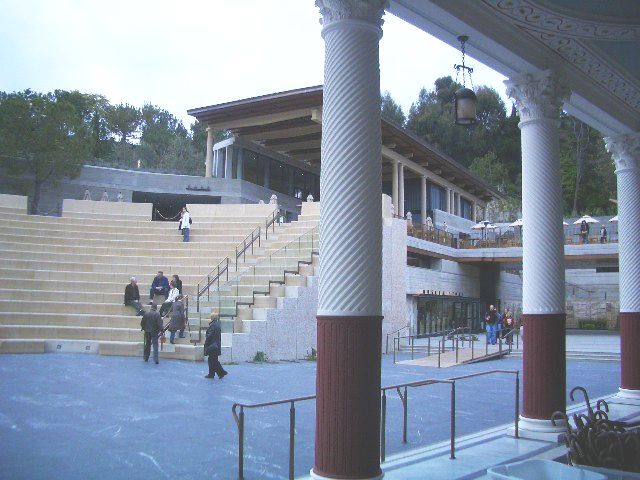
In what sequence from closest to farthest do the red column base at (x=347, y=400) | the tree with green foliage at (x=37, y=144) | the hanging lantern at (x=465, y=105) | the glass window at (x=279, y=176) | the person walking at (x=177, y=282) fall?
the red column base at (x=347, y=400)
the hanging lantern at (x=465, y=105)
the person walking at (x=177, y=282)
the tree with green foliage at (x=37, y=144)
the glass window at (x=279, y=176)

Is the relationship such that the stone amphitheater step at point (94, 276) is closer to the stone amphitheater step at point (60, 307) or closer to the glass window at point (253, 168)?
the stone amphitheater step at point (60, 307)

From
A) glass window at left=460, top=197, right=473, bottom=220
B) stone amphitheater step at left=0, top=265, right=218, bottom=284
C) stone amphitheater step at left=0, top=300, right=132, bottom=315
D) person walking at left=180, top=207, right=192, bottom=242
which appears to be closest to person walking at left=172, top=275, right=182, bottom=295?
stone amphitheater step at left=0, top=300, right=132, bottom=315

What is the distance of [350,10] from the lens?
19.4 feet

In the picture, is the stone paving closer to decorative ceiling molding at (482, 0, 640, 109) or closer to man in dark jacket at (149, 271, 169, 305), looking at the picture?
man in dark jacket at (149, 271, 169, 305)

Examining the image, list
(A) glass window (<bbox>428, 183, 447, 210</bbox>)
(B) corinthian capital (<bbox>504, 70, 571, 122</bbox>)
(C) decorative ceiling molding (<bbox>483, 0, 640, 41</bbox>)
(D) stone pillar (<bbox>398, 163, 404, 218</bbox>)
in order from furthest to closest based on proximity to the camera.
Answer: (A) glass window (<bbox>428, 183, 447, 210</bbox>) < (D) stone pillar (<bbox>398, 163, 404, 218</bbox>) < (B) corinthian capital (<bbox>504, 70, 571, 122</bbox>) < (C) decorative ceiling molding (<bbox>483, 0, 640, 41</bbox>)

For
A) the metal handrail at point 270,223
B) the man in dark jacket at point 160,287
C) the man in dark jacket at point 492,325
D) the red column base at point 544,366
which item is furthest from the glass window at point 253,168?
the red column base at point 544,366

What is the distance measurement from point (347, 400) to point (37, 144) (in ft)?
118

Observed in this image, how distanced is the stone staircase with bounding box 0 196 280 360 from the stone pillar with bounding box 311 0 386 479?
11455 millimetres

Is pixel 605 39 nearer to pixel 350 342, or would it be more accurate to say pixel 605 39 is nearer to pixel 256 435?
pixel 350 342

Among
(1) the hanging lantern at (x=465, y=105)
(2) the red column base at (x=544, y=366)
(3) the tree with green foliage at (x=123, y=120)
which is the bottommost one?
(2) the red column base at (x=544, y=366)

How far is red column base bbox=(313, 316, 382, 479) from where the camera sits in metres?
5.32

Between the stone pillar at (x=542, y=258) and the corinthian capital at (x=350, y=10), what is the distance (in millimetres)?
4041

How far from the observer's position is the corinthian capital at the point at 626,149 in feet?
39.0

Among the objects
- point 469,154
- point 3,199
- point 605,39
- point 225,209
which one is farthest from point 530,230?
point 469,154
